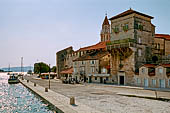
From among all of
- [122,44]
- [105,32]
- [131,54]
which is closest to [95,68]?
[122,44]

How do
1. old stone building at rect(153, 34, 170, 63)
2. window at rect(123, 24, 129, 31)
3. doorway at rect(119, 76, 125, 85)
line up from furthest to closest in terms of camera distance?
old stone building at rect(153, 34, 170, 63) < doorway at rect(119, 76, 125, 85) < window at rect(123, 24, 129, 31)

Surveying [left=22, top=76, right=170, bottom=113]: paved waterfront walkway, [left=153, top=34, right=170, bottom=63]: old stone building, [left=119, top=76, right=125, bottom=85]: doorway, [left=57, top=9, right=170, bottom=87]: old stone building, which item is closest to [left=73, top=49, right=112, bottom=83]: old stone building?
[left=57, top=9, right=170, bottom=87]: old stone building

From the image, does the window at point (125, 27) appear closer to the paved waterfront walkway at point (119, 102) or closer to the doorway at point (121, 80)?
the doorway at point (121, 80)

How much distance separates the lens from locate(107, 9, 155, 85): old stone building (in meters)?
40.5

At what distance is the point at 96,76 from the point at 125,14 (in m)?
18.0

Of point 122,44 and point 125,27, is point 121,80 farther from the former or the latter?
point 125,27

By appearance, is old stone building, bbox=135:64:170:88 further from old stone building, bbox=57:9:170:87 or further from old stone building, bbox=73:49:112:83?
old stone building, bbox=73:49:112:83

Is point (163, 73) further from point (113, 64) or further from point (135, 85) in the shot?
point (113, 64)

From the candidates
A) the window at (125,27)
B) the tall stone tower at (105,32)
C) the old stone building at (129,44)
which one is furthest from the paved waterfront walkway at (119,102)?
the tall stone tower at (105,32)

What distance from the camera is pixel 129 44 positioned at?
39531mm

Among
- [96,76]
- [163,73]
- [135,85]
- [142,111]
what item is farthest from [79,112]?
[96,76]

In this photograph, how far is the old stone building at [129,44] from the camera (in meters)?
40.5

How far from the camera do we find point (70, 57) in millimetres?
73812

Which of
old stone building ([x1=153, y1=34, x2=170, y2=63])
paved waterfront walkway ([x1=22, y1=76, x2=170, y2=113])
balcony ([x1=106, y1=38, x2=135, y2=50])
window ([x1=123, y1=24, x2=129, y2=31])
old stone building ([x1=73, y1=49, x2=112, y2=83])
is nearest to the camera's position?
paved waterfront walkway ([x1=22, y1=76, x2=170, y2=113])
